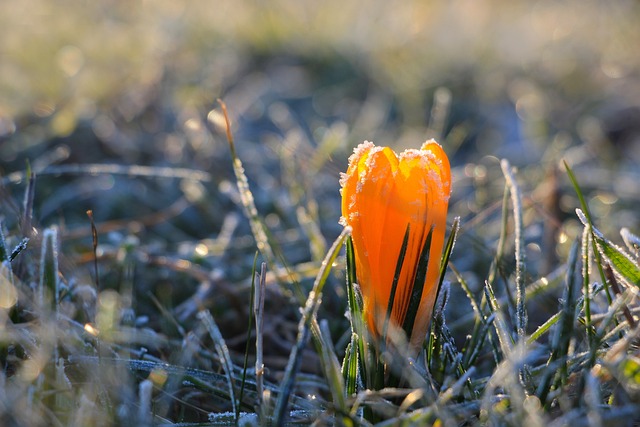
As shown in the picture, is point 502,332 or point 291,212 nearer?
point 502,332

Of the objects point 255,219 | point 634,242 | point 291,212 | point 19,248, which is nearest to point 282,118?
point 291,212

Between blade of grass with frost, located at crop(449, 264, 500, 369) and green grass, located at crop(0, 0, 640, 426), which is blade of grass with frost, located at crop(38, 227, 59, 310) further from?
blade of grass with frost, located at crop(449, 264, 500, 369)

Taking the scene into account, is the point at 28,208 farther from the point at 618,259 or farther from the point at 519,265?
the point at 618,259

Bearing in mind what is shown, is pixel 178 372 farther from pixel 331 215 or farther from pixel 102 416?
pixel 331 215

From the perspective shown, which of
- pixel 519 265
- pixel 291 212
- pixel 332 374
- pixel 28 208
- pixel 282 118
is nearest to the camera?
pixel 332 374

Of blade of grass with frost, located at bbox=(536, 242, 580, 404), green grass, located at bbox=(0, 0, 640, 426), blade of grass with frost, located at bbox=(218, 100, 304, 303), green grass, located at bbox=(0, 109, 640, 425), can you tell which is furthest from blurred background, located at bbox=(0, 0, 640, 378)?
blade of grass with frost, located at bbox=(536, 242, 580, 404)

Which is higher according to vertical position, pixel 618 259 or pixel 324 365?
pixel 618 259

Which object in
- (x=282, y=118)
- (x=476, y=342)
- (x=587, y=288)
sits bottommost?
(x=476, y=342)

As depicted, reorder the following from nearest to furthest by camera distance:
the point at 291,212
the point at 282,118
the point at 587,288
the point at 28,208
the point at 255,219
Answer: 1. the point at 587,288
2. the point at 28,208
3. the point at 255,219
4. the point at 291,212
5. the point at 282,118
